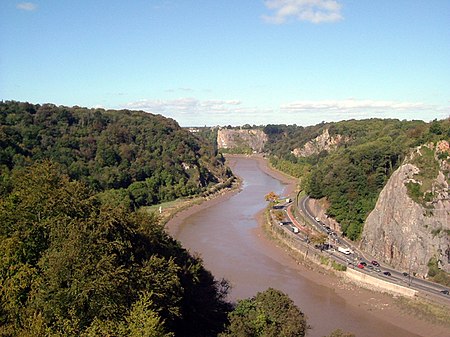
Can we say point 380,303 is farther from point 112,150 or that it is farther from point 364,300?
point 112,150

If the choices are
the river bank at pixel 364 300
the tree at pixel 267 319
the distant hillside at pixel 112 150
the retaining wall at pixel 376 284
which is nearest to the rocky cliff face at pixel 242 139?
the distant hillside at pixel 112 150

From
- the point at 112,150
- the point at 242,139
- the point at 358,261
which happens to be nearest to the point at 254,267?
the point at 358,261

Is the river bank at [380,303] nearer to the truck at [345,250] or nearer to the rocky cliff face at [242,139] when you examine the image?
the truck at [345,250]

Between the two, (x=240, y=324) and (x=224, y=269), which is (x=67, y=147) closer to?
(x=224, y=269)

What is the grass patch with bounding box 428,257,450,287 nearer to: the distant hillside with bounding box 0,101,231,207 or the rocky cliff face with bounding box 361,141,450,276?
the rocky cliff face with bounding box 361,141,450,276

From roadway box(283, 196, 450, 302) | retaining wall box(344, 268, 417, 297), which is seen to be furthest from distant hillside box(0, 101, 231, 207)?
retaining wall box(344, 268, 417, 297)

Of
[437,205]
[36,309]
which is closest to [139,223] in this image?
[36,309]
